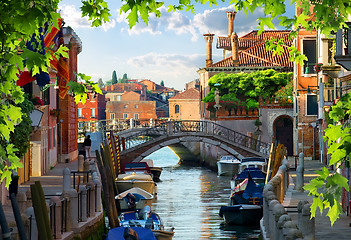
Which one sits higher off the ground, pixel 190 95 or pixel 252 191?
pixel 190 95

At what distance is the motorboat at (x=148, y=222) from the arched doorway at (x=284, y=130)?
70.9 ft

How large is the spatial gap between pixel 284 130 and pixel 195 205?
1375 cm

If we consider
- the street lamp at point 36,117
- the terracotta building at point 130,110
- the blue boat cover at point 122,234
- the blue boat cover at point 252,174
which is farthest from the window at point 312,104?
the terracotta building at point 130,110

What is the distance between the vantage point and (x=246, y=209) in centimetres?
1922

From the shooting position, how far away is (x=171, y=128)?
35.2 m

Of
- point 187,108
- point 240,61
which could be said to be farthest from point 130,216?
point 187,108

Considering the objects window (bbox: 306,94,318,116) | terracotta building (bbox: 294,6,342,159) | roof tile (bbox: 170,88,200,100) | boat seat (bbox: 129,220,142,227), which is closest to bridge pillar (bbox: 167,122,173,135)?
terracotta building (bbox: 294,6,342,159)

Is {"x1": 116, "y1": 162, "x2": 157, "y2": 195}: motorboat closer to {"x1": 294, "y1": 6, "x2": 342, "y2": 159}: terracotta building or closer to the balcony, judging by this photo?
{"x1": 294, "y1": 6, "x2": 342, "y2": 159}: terracotta building

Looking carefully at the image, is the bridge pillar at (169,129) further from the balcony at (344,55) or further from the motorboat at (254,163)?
the balcony at (344,55)

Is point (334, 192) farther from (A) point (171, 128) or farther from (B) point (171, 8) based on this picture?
(A) point (171, 128)

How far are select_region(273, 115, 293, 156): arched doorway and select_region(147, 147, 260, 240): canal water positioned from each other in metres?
3.87

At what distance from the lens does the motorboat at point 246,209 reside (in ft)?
62.9

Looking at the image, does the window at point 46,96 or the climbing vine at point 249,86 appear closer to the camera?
the window at point 46,96

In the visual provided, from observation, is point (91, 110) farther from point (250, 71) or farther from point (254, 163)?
point (254, 163)
